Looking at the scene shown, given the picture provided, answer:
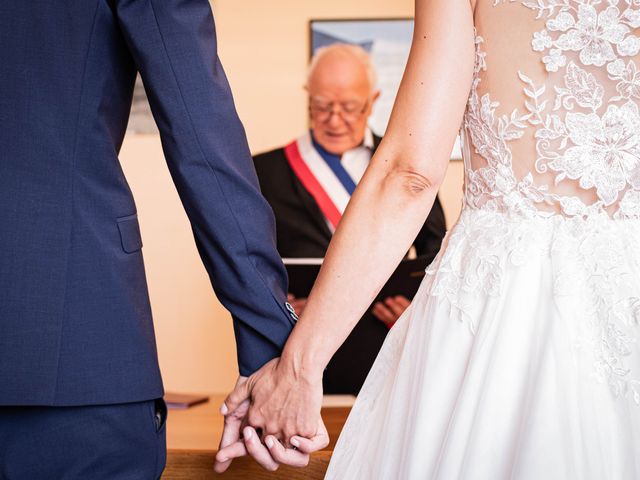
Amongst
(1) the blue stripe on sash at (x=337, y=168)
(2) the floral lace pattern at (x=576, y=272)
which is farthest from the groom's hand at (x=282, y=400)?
(1) the blue stripe on sash at (x=337, y=168)

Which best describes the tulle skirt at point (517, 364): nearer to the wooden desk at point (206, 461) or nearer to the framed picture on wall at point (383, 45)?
the wooden desk at point (206, 461)

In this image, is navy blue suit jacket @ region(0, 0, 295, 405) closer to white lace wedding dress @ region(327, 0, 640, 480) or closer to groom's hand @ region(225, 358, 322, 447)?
groom's hand @ region(225, 358, 322, 447)

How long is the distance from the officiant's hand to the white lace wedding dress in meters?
1.61

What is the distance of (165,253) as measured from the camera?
175 inches

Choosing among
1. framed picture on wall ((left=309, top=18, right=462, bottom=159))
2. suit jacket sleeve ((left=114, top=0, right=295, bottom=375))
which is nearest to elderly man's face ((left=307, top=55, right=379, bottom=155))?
framed picture on wall ((left=309, top=18, right=462, bottom=159))

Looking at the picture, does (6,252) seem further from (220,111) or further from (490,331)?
(490,331)

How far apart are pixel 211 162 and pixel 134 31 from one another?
0.21 metres

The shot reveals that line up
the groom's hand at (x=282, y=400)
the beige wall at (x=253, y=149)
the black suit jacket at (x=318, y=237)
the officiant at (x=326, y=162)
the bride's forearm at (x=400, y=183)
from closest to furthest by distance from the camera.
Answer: the bride's forearm at (x=400, y=183), the groom's hand at (x=282, y=400), the black suit jacket at (x=318, y=237), the officiant at (x=326, y=162), the beige wall at (x=253, y=149)

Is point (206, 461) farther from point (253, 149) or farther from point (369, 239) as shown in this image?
point (253, 149)

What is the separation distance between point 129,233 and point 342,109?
227cm

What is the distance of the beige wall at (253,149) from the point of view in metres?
4.29

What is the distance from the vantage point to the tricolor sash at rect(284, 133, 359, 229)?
11.3 feet

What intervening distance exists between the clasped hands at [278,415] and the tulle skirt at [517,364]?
0.09 metres

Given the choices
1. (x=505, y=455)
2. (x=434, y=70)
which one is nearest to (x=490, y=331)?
(x=505, y=455)
